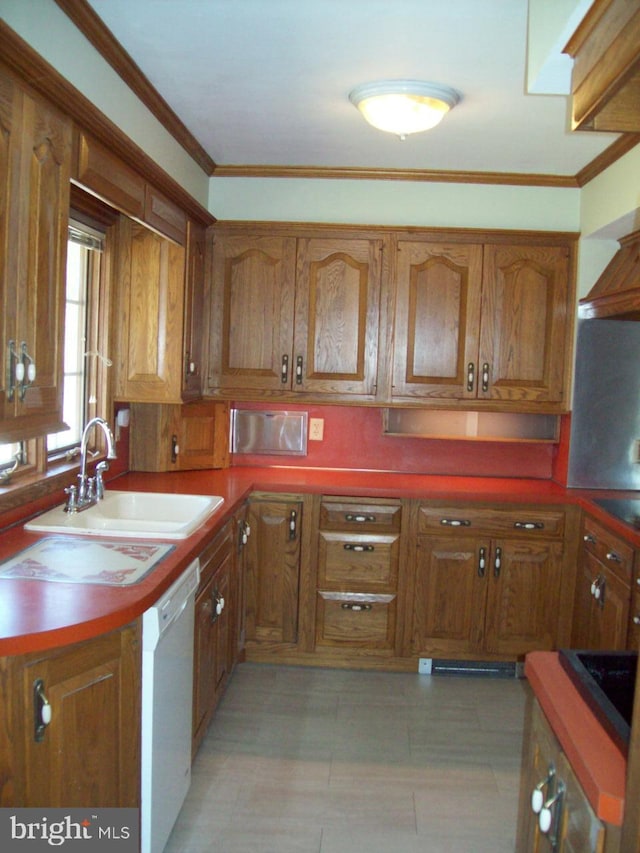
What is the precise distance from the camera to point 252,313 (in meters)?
3.90

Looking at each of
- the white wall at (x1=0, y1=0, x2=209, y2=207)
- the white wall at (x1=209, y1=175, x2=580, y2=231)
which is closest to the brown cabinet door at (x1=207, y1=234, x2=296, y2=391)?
the white wall at (x1=209, y1=175, x2=580, y2=231)

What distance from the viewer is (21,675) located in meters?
1.64

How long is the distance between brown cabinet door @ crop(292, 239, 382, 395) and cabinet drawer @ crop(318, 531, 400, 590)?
2.37 feet

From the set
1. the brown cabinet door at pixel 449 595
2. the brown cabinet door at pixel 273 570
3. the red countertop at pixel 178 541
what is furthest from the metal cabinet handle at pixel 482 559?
the brown cabinet door at pixel 273 570

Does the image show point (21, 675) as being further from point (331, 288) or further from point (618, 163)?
point (618, 163)

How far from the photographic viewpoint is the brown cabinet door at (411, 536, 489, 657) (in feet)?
12.1

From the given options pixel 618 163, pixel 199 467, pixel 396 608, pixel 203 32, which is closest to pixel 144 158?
pixel 203 32

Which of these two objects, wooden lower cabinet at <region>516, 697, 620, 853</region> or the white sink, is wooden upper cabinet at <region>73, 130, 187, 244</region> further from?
wooden lower cabinet at <region>516, 697, 620, 853</region>

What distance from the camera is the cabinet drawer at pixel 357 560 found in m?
3.71

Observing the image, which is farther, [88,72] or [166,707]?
[88,72]

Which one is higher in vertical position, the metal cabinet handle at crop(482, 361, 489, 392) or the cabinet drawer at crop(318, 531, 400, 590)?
the metal cabinet handle at crop(482, 361, 489, 392)

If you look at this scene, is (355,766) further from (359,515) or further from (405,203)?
(405,203)

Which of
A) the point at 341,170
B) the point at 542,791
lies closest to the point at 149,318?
the point at 341,170

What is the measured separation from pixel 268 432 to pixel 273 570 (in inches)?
32.0
